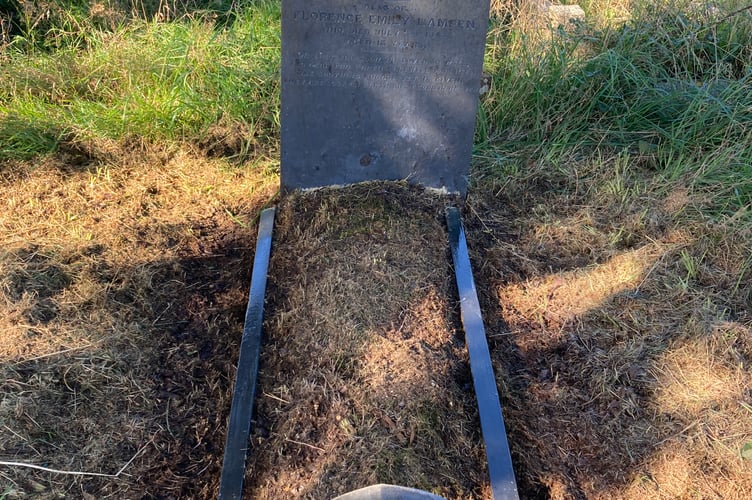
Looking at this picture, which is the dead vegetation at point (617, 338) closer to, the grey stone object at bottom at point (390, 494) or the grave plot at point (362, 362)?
the grave plot at point (362, 362)

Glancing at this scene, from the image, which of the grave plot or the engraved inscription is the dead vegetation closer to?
the grave plot

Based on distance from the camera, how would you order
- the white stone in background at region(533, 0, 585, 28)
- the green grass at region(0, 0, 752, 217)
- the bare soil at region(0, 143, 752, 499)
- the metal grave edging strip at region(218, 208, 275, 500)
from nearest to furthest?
the metal grave edging strip at region(218, 208, 275, 500)
the bare soil at region(0, 143, 752, 499)
the green grass at region(0, 0, 752, 217)
the white stone in background at region(533, 0, 585, 28)

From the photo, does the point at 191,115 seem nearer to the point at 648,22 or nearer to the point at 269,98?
the point at 269,98

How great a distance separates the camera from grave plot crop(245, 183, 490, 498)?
1.83 meters

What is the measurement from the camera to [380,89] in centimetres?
285

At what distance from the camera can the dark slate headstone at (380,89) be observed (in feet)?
8.83

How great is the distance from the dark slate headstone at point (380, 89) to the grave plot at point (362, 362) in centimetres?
22

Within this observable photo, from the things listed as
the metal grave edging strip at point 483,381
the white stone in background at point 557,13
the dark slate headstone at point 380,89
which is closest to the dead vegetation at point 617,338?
the metal grave edging strip at point 483,381

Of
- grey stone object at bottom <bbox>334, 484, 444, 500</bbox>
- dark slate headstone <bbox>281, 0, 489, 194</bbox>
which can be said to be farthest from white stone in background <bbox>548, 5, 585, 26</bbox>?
grey stone object at bottom <bbox>334, 484, 444, 500</bbox>

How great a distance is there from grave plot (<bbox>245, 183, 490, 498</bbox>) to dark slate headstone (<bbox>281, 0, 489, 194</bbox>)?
224 mm

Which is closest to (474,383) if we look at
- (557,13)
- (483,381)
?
(483,381)

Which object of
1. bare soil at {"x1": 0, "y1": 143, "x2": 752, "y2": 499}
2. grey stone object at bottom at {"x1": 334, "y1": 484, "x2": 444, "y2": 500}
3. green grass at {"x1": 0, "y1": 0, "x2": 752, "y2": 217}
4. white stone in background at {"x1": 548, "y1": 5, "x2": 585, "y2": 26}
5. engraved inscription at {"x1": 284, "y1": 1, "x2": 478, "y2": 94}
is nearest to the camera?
grey stone object at bottom at {"x1": 334, "y1": 484, "x2": 444, "y2": 500}

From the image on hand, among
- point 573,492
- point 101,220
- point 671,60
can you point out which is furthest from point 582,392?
point 671,60

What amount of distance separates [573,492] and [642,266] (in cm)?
116
